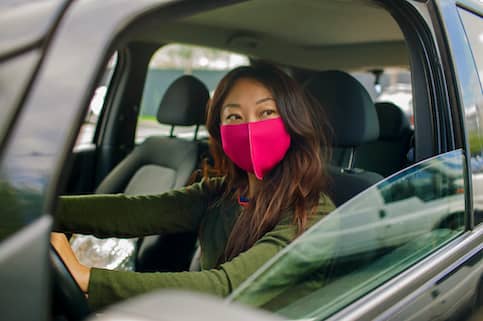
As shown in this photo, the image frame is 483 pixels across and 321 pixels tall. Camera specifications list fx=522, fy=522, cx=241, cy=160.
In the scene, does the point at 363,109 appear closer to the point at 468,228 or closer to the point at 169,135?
the point at 468,228

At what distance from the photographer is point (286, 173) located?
5.24 feet

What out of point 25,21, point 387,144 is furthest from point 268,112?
point 387,144

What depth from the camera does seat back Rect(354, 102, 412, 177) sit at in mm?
2377

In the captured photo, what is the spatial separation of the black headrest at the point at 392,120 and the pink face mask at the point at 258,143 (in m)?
2.08

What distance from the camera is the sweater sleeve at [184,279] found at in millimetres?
1146

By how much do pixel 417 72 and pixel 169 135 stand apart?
2.15m

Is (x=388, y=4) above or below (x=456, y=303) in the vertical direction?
above

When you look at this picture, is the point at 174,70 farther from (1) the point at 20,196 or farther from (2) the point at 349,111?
(1) the point at 20,196

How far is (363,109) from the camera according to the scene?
2098mm

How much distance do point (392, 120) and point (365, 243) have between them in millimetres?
2568

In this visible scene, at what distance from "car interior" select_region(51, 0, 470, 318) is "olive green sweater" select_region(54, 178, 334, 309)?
38cm

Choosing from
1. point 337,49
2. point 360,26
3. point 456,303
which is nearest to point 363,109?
point 456,303

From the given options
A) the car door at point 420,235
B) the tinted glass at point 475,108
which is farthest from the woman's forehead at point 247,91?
the tinted glass at point 475,108

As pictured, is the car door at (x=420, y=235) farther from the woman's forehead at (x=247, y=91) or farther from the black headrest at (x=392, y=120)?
the black headrest at (x=392, y=120)
